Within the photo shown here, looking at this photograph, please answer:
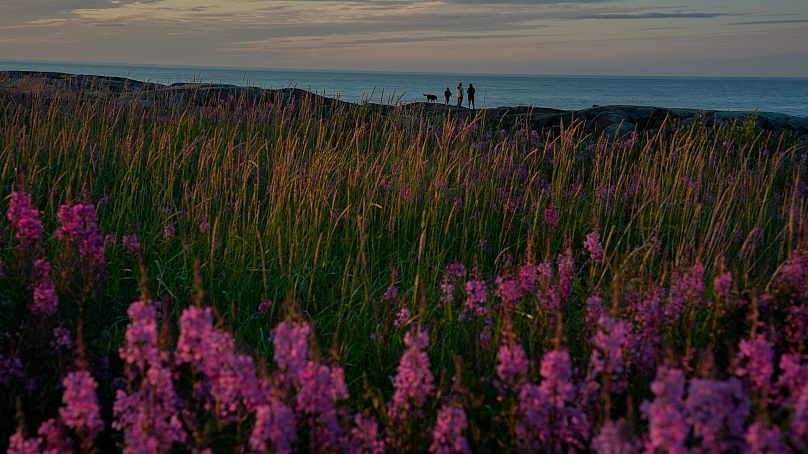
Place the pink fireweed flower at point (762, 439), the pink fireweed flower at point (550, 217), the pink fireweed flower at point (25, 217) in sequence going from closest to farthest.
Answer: the pink fireweed flower at point (762, 439)
the pink fireweed flower at point (25, 217)
the pink fireweed flower at point (550, 217)

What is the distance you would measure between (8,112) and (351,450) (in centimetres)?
855

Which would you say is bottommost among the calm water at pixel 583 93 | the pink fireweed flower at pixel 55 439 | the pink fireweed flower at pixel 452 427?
the pink fireweed flower at pixel 55 439

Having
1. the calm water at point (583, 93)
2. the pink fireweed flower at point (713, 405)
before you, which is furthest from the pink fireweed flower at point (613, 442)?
the calm water at point (583, 93)

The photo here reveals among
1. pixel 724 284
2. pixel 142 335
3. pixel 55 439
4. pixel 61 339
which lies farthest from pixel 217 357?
pixel 724 284

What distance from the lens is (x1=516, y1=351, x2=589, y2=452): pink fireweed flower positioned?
5.72 ft

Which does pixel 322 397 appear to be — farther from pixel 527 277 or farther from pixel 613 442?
pixel 527 277

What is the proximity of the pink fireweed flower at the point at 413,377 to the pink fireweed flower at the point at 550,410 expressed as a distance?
0.85ft

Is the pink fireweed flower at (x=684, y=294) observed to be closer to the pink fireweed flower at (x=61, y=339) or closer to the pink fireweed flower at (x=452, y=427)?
the pink fireweed flower at (x=452, y=427)

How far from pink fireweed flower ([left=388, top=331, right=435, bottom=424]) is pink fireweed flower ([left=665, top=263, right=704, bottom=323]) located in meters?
1.08

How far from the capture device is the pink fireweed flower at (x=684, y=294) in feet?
8.10

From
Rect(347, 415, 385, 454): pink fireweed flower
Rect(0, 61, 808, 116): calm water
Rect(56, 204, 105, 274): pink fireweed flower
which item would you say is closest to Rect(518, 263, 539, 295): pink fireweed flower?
Rect(347, 415, 385, 454): pink fireweed flower

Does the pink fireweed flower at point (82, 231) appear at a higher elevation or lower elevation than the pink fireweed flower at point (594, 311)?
higher

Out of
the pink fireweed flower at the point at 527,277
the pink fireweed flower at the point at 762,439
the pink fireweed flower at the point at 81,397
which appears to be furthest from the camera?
the pink fireweed flower at the point at 527,277

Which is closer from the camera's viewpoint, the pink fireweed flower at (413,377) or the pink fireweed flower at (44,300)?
the pink fireweed flower at (413,377)
